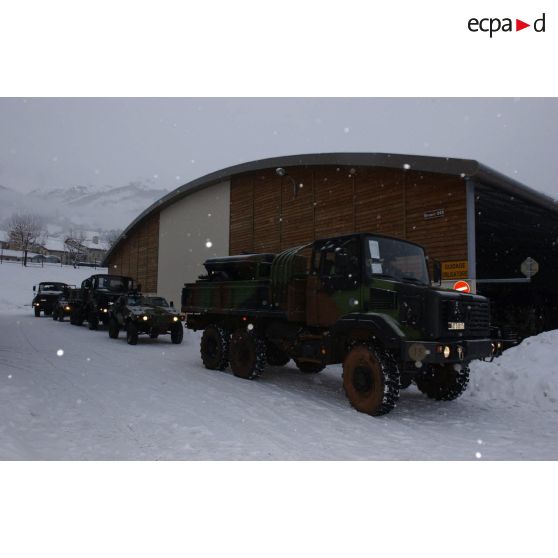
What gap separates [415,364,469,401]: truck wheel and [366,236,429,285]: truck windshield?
1.45 meters

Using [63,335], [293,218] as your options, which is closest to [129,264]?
[63,335]

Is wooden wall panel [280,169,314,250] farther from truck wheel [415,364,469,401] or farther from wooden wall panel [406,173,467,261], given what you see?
truck wheel [415,364,469,401]

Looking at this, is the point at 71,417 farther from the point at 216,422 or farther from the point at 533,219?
the point at 533,219

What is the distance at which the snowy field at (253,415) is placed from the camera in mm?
4715

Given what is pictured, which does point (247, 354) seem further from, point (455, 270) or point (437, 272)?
point (455, 270)

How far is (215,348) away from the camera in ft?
32.2

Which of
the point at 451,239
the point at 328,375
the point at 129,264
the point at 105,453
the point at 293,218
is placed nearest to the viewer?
the point at 105,453

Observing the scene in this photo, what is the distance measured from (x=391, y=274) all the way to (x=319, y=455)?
10.4ft

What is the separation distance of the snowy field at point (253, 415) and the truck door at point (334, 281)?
1.43m

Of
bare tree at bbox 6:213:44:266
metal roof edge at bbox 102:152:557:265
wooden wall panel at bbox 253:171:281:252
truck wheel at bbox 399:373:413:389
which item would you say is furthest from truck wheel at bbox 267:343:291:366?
bare tree at bbox 6:213:44:266

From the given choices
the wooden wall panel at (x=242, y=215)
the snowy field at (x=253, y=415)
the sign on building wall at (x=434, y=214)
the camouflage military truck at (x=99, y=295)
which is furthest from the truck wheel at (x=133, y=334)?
the sign on building wall at (x=434, y=214)

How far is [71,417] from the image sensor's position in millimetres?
5668

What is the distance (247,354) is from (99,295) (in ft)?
37.7

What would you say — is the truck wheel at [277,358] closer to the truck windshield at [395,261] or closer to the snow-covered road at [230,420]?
the snow-covered road at [230,420]
